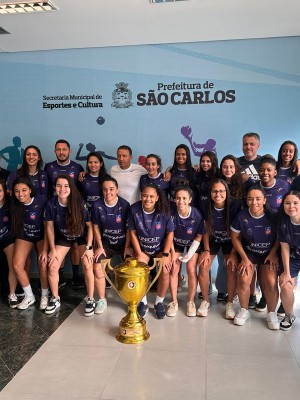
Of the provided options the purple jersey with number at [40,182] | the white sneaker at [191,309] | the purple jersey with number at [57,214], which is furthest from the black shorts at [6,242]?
the white sneaker at [191,309]

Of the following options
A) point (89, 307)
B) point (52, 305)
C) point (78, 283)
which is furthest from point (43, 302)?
point (78, 283)

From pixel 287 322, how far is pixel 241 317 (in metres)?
0.36

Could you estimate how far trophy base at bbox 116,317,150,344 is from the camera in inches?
110

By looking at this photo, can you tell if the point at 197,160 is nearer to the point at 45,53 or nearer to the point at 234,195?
the point at 234,195

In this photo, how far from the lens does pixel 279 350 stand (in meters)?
2.69

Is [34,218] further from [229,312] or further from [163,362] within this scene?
[229,312]

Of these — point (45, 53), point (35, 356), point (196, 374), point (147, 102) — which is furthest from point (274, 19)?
point (35, 356)

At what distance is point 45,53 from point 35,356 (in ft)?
10.9

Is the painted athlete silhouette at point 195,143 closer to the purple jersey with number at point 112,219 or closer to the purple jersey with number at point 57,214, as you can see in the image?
the purple jersey with number at point 112,219

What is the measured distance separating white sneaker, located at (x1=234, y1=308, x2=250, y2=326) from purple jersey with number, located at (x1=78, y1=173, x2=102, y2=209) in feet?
5.71

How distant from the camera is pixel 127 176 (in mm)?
3898

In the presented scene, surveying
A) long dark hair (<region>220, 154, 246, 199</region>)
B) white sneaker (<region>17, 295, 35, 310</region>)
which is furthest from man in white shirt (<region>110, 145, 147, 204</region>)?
white sneaker (<region>17, 295, 35, 310</region>)

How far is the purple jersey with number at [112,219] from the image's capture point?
3.46 meters

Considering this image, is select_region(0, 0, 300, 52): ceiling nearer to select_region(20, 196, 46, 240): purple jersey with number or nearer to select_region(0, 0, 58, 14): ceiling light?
select_region(0, 0, 58, 14): ceiling light
